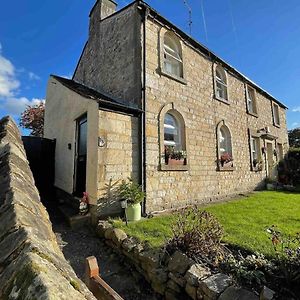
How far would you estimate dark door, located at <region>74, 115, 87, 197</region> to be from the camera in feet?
24.7

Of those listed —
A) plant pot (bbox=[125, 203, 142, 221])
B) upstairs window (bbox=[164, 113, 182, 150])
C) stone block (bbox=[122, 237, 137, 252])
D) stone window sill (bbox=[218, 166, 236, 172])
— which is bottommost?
stone block (bbox=[122, 237, 137, 252])

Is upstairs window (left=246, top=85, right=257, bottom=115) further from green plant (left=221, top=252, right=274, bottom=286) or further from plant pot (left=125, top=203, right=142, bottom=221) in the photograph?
green plant (left=221, top=252, right=274, bottom=286)

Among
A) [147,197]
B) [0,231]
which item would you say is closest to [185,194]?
[147,197]

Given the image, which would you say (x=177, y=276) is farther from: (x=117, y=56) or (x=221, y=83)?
(x=221, y=83)

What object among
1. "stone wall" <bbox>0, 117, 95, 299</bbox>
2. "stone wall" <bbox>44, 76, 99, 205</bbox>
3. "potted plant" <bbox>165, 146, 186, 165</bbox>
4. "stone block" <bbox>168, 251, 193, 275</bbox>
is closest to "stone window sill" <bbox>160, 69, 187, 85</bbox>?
"potted plant" <bbox>165, 146, 186, 165</bbox>

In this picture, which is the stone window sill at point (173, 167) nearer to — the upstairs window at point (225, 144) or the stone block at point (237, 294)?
the upstairs window at point (225, 144)

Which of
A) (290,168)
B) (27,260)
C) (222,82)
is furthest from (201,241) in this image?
(290,168)

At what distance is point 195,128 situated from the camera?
8.81m

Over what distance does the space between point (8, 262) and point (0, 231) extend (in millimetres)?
268

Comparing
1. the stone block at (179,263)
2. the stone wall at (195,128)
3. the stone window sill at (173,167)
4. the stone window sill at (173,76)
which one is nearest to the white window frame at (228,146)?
the stone wall at (195,128)

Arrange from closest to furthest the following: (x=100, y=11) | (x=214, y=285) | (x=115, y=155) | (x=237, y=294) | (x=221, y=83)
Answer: (x=237, y=294)
(x=214, y=285)
(x=115, y=155)
(x=100, y=11)
(x=221, y=83)

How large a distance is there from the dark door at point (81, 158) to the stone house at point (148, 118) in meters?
0.04

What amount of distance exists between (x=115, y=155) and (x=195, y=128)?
3.92 metres

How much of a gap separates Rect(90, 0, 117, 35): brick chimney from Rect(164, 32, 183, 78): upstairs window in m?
3.60
